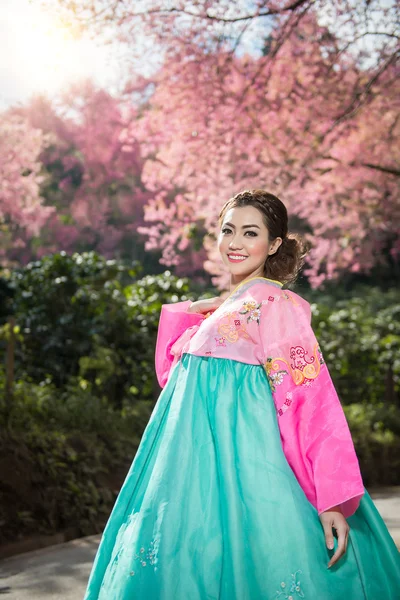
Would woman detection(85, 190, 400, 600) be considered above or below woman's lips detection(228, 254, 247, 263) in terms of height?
below

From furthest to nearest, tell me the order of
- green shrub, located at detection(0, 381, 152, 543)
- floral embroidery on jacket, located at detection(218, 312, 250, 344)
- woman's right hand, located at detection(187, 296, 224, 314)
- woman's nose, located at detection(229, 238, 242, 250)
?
1. green shrub, located at detection(0, 381, 152, 543)
2. woman's right hand, located at detection(187, 296, 224, 314)
3. woman's nose, located at detection(229, 238, 242, 250)
4. floral embroidery on jacket, located at detection(218, 312, 250, 344)

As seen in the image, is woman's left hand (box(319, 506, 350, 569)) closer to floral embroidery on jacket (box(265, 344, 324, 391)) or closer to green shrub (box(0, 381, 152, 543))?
floral embroidery on jacket (box(265, 344, 324, 391))

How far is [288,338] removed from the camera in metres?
1.70

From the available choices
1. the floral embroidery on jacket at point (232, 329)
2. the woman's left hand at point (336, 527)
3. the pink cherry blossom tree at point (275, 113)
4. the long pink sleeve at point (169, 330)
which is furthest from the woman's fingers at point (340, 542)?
the pink cherry blossom tree at point (275, 113)

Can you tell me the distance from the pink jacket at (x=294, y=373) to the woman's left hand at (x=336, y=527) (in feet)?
0.08

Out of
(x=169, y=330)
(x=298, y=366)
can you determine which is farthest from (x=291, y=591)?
(x=169, y=330)

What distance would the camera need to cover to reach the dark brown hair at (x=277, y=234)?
6.12 feet

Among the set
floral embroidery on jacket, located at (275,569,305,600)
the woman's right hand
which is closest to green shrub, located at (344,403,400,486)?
the woman's right hand

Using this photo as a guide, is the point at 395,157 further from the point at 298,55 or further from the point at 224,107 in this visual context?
the point at 224,107

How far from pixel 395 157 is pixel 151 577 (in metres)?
6.11

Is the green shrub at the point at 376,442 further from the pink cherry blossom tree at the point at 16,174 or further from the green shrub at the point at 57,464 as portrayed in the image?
the pink cherry blossom tree at the point at 16,174

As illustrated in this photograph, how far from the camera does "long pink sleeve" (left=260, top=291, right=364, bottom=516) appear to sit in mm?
1572

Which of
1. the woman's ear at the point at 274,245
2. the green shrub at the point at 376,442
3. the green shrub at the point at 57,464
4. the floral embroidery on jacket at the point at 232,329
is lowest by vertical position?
the green shrub at the point at 376,442

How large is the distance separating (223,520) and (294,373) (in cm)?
38
